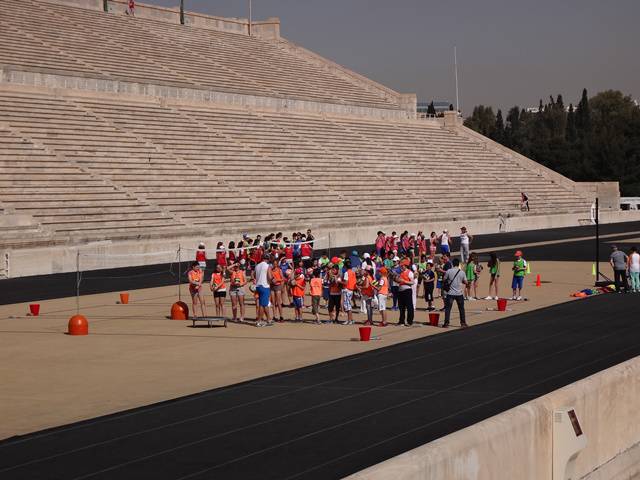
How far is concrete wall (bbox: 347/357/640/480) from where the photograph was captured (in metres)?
7.71

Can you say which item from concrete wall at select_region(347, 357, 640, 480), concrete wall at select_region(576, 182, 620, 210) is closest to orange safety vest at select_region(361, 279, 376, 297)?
concrete wall at select_region(347, 357, 640, 480)

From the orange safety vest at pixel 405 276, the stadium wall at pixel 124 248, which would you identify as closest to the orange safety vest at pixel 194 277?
the orange safety vest at pixel 405 276

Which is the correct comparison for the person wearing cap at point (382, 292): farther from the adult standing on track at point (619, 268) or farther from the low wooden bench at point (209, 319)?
the adult standing on track at point (619, 268)

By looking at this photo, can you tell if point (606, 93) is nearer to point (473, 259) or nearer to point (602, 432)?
point (473, 259)

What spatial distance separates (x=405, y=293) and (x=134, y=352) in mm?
6438

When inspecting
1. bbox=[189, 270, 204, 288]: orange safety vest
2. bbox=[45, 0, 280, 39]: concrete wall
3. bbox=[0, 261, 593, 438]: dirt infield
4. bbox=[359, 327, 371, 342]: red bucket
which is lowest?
bbox=[0, 261, 593, 438]: dirt infield

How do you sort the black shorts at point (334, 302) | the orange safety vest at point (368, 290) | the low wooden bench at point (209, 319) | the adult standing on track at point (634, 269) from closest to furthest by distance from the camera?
the low wooden bench at point (209, 319) < the orange safety vest at point (368, 290) < the black shorts at point (334, 302) < the adult standing on track at point (634, 269)

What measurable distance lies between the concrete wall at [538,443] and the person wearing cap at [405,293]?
39.2 ft

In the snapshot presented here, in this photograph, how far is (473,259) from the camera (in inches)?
1115

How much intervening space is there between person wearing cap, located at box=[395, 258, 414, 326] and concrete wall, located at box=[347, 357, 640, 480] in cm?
1194

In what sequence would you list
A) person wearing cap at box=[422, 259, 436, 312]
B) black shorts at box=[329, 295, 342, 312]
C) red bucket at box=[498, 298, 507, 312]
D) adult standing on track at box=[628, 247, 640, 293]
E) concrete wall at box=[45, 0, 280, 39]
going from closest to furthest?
1. black shorts at box=[329, 295, 342, 312]
2. red bucket at box=[498, 298, 507, 312]
3. person wearing cap at box=[422, 259, 436, 312]
4. adult standing on track at box=[628, 247, 640, 293]
5. concrete wall at box=[45, 0, 280, 39]

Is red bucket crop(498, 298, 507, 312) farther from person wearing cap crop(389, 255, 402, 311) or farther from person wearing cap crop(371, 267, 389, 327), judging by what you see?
person wearing cap crop(371, 267, 389, 327)

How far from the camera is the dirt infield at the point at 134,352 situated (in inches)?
604

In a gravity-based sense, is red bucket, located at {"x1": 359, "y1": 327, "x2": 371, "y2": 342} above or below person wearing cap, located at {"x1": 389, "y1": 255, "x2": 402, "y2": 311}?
below
